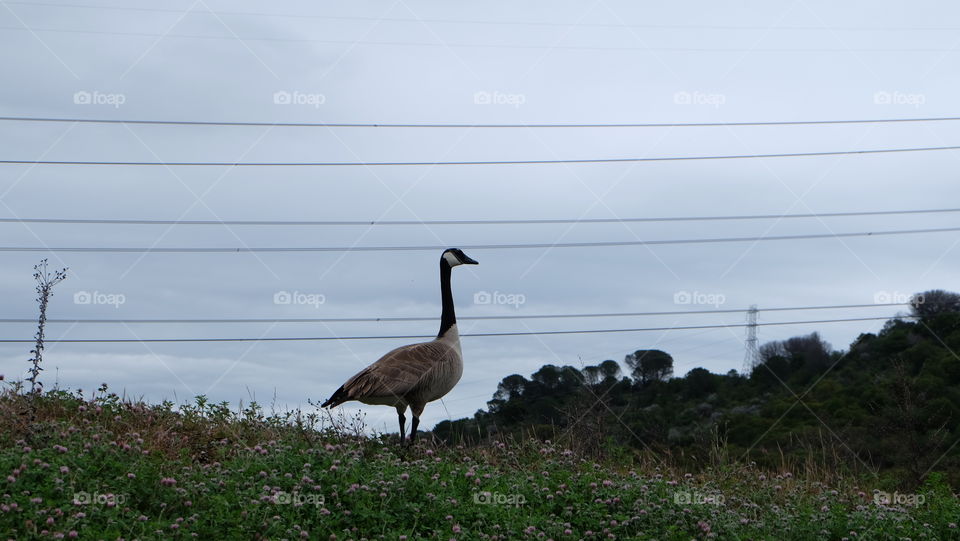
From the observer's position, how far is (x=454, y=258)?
17.8m

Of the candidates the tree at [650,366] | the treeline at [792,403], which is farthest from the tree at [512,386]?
the tree at [650,366]

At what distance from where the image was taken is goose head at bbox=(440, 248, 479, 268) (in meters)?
17.8

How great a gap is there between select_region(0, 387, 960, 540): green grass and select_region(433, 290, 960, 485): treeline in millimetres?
2345

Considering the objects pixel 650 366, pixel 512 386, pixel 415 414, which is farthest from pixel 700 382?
pixel 415 414

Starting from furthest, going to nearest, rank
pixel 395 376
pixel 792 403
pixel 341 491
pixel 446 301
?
pixel 792 403 < pixel 446 301 < pixel 395 376 < pixel 341 491

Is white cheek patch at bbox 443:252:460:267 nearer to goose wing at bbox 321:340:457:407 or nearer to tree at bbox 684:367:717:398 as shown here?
goose wing at bbox 321:340:457:407

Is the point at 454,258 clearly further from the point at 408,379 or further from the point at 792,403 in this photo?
the point at 792,403

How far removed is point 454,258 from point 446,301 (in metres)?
1.03

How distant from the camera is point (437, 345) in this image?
15.5m

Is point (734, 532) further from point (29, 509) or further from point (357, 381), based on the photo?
point (29, 509)

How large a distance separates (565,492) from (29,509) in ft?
19.9

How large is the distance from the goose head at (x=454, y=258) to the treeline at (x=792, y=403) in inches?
109

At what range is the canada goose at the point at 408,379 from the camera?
572 inches

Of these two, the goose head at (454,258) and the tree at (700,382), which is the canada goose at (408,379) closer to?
the goose head at (454,258)
